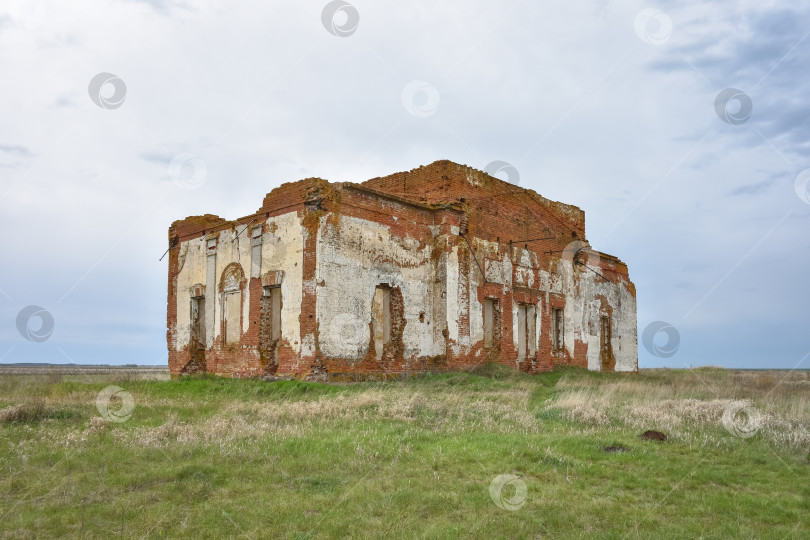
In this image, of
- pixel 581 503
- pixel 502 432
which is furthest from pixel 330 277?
pixel 581 503

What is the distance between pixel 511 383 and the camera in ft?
56.7

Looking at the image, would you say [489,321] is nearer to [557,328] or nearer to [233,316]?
[557,328]

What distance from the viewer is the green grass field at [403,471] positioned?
17.9 ft

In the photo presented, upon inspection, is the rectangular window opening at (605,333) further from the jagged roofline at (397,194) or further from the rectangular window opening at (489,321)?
the rectangular window opening at (489,321)

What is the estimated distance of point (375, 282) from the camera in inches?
692

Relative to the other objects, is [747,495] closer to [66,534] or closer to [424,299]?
[66,534]

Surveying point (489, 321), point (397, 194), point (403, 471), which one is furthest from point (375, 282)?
point (403, 471)

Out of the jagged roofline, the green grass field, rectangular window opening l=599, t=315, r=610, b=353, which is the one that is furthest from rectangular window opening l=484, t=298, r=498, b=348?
rectangular window opening l=599, t=315, r=610, b=353

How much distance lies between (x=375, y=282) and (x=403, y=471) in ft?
35.3

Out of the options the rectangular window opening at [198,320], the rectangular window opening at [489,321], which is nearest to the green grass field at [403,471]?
the rectangular window opening at [489,321]

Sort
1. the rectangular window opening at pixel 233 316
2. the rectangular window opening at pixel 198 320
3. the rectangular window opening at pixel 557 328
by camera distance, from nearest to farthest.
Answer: the rectangular window opening at pixel 233 316
the rectangular window opening at pixel 198 320
the rectangular window opening at pixel 557 328

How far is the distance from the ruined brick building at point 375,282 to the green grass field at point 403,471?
4829 mm

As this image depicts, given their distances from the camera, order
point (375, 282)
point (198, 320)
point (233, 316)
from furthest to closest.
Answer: point (198, 320)
point (233, 316)
point (375, 282)

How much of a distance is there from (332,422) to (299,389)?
4723 mm
